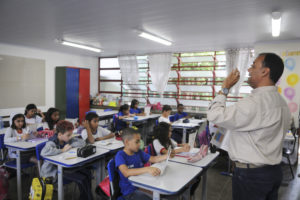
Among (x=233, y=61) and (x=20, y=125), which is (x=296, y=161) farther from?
(x=20, y=125)

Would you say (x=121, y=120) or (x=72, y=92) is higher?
(x=72, y=92)

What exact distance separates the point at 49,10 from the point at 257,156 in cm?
378

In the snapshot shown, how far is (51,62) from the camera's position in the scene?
791 cm

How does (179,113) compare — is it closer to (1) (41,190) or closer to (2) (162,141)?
(2) (162,141)

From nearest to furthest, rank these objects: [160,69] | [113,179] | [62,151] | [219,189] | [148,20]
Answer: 1. [113,179]
2. [62,151]
3. [219,189]
4. [148,20]
5. [160,69]

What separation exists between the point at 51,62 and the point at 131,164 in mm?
7061

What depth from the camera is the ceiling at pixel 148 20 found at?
327 cm

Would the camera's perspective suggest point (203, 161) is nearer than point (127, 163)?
No

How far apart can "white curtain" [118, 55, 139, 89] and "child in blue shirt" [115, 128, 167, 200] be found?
637cm

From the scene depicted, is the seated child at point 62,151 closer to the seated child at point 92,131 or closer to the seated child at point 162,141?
the seated child at point 92,131

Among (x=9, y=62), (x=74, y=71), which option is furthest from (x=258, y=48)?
(x=9, y=62)

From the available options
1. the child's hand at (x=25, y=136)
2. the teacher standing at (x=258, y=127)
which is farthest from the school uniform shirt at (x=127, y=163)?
the child's hand at (x=25, y=136)

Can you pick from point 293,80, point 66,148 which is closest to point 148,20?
point 66,148

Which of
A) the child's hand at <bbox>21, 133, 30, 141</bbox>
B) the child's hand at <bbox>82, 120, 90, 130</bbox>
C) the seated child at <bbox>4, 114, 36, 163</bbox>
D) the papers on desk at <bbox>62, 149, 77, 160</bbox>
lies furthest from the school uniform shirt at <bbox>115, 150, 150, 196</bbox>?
the child's hand at <bbox>21, 133, 30, 141</bbox>
